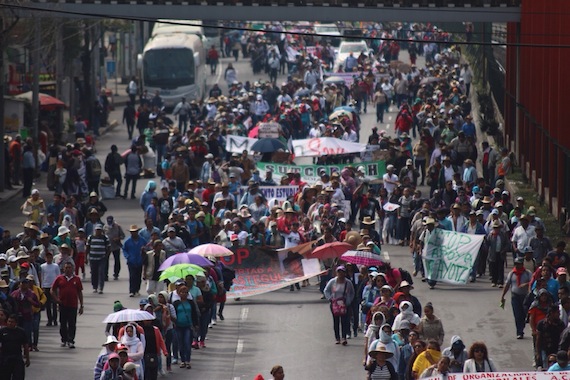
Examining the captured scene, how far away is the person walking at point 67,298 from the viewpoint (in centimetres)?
2303

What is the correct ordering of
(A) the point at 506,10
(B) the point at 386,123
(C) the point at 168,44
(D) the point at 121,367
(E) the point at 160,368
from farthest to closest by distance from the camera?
(C) the point at 168,44
(B) the point at 386,123
(A) the point at 506,10
(E) the point at 160,368
(D) the point at 121,367

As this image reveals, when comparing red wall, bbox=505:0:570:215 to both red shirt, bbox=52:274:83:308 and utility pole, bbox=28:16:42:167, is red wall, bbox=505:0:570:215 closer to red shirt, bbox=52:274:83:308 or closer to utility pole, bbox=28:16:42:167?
red shirt, bbox=52:274:83:308

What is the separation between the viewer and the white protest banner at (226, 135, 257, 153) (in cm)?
4041

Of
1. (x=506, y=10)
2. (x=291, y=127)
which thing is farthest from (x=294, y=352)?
(x=291, y=127)

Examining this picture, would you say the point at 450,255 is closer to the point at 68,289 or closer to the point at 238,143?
the point at 68,289

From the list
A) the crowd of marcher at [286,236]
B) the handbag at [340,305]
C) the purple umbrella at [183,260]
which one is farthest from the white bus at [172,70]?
the handbag at [340,305]

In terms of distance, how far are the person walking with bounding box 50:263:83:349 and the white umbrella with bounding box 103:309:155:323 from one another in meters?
3.34

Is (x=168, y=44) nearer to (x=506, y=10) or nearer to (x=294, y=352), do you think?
(x=506, y=10)

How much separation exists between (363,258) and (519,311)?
7.80 feet

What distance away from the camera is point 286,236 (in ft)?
92.0

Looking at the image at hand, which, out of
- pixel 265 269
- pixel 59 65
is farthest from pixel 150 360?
pixel 59 65

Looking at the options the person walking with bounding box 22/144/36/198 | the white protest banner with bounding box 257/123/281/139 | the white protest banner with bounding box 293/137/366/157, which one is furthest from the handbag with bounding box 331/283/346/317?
the white protest banner with bounding box 257/123/281/139

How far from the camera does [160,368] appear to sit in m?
21.8

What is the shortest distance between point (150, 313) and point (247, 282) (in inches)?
260
